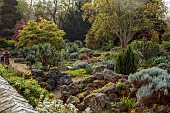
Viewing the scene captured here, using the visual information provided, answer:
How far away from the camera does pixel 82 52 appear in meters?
20.9

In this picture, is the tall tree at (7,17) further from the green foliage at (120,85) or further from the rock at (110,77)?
the green foliage at (120,85)

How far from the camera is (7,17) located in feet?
88.4

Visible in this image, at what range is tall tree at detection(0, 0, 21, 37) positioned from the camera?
26672mm

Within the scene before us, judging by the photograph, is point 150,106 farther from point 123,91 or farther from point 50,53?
point 50,53

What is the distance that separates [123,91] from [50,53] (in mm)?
7660

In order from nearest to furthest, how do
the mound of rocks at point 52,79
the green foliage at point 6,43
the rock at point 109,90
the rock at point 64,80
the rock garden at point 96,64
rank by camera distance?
the rock garden at point 96,64 → the rock at point 109,90 → the mound of rocks at point 52,79 → the rock at point 64,80 → the green foliage at point 6,43

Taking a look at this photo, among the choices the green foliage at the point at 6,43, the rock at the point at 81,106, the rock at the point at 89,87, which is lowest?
the rock at the point at 81,106

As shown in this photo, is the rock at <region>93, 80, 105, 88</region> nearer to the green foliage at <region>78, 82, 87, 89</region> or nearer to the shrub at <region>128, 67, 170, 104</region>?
the green foliage at <region>78, 82, 87, 89</region>

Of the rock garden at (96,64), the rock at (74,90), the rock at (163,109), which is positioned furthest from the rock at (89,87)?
the rock at (163,109)

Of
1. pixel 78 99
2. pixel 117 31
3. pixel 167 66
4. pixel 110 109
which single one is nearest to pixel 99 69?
pixel 167 66

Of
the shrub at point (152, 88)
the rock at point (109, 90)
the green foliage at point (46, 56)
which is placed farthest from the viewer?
the green foliage at point (46, 56)

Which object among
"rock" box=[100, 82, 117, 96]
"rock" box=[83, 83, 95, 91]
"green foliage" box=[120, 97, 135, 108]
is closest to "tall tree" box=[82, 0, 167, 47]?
"rock" box=[83, 83, 95, 91]

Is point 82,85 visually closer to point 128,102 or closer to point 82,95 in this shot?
point 82,95

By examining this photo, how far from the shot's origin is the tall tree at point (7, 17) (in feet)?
87.5
